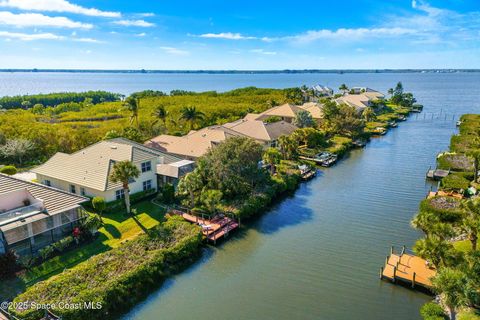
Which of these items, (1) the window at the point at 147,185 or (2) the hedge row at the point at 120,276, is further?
(1) the window at the point at 147,185

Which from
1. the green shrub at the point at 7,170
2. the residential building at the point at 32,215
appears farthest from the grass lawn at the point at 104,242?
the green shrub at the point at 7,170

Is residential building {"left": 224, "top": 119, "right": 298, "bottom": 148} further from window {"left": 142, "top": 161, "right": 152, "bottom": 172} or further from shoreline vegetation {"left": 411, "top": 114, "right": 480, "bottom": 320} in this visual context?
shoreline vegetation {"left": 411, "top": 114, "right": 480, "bottom": 320}

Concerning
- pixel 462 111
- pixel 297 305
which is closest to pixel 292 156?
pixel 297 305

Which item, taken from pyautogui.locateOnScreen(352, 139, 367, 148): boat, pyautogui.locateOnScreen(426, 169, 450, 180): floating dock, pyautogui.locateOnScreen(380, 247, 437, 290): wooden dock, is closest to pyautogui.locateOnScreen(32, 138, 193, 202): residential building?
pyautogui.locateOnScreen(380, 247, 437, 290): wooden dock

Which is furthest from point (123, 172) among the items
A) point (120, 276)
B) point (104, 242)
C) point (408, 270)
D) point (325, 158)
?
point (325, 158)

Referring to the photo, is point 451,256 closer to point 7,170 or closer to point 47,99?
point 7,170

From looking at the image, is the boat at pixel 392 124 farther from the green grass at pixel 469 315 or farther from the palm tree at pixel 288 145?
the green grass at pixel 469 315

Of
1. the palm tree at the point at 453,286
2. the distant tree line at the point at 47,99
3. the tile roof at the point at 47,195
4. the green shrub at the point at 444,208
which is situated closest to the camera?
the palm tree at the point at 453,286
